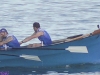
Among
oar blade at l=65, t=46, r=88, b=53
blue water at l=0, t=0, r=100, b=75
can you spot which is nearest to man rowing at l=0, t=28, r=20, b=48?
oar blade at l=65, t=46, r=88, b=53

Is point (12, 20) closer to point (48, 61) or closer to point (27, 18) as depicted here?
point (27, 18)

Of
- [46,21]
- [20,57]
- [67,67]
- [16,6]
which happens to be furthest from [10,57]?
[16,6]

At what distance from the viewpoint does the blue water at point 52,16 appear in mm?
35469

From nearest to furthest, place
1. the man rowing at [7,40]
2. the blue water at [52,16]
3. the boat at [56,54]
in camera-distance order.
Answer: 1. the boat at [56,54]
2. the man rowing at [7,40]
3. the blue water at [52,16]

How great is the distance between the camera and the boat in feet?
81.0

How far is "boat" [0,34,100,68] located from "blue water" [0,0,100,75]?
22.5 feet

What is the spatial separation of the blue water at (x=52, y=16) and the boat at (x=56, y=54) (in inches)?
270

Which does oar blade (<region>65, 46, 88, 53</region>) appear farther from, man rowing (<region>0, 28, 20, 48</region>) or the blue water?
the blue water

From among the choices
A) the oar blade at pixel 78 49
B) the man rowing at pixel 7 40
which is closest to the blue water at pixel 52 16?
the man rowing at pixel 7 40

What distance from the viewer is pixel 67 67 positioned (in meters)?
25.1

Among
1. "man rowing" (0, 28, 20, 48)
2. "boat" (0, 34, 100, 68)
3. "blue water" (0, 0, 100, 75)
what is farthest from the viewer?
"blue water" (0, 0, 100, 75)

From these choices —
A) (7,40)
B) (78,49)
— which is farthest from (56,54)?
(7,40)

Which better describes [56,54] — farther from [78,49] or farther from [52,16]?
[52,16]

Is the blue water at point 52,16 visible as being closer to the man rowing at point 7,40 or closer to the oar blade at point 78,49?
the man rowing at point 7,40
